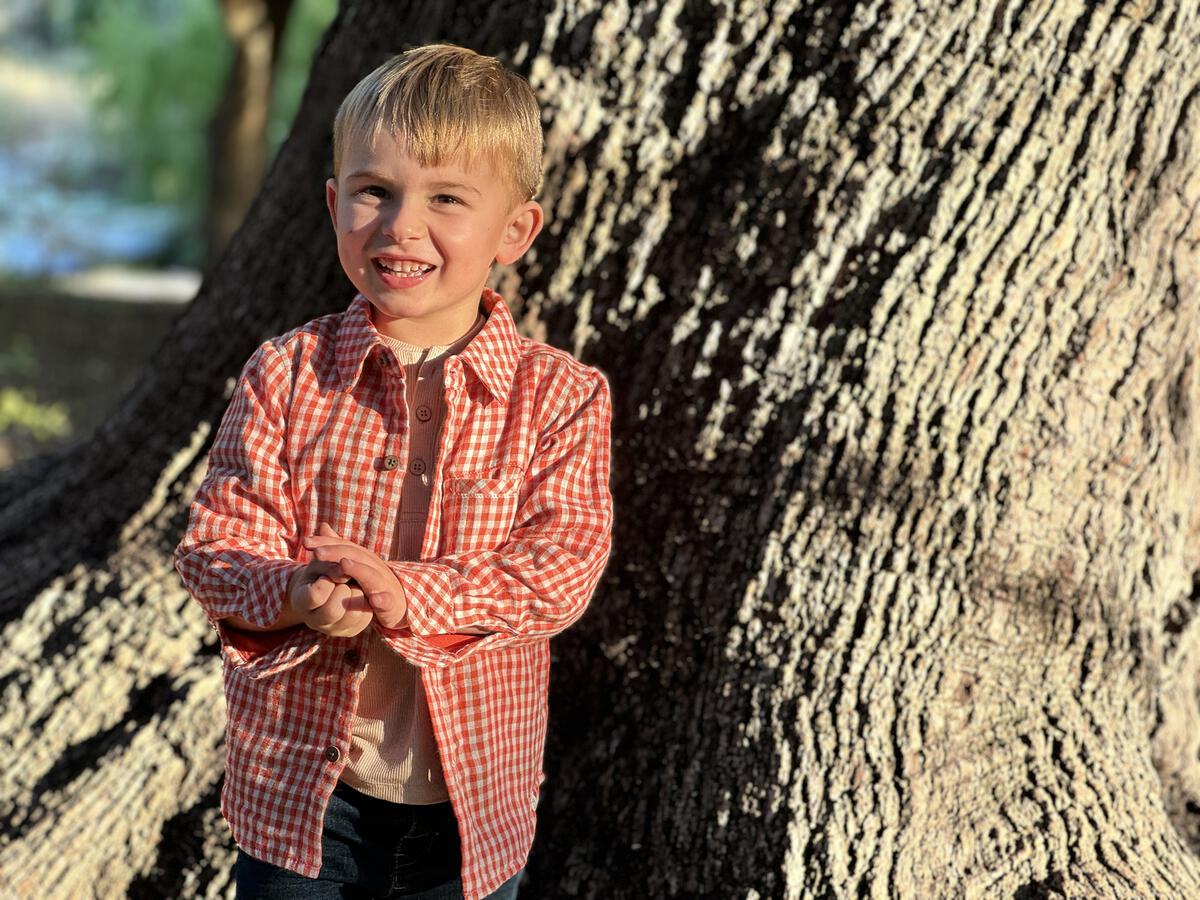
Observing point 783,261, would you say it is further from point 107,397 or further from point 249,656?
point 107,397

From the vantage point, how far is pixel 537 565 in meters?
1.85

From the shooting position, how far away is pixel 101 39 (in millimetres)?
16969

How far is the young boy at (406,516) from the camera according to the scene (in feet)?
6.02

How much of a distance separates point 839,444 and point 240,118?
33.0 ft

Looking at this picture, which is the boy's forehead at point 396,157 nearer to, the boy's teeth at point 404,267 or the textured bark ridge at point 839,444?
the boy's teeth at point 404,267

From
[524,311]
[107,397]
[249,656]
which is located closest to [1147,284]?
[524,311]

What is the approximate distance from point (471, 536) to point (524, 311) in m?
0.97

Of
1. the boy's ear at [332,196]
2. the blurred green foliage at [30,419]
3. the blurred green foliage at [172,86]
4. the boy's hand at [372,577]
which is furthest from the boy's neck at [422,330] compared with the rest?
the blurred green foliage at [172,86]

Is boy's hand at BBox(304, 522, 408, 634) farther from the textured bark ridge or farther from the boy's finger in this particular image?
the textured bark ridge

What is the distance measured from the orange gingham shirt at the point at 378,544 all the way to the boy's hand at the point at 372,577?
3.9 inches

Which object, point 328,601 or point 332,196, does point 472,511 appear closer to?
point 328,601

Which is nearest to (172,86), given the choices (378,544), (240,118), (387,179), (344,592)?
(240,118)

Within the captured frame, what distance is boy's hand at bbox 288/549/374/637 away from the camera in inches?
64.5

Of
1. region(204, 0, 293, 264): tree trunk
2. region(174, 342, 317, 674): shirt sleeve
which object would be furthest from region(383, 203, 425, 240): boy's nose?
region(204, 0, 293, 264): tree trunk
